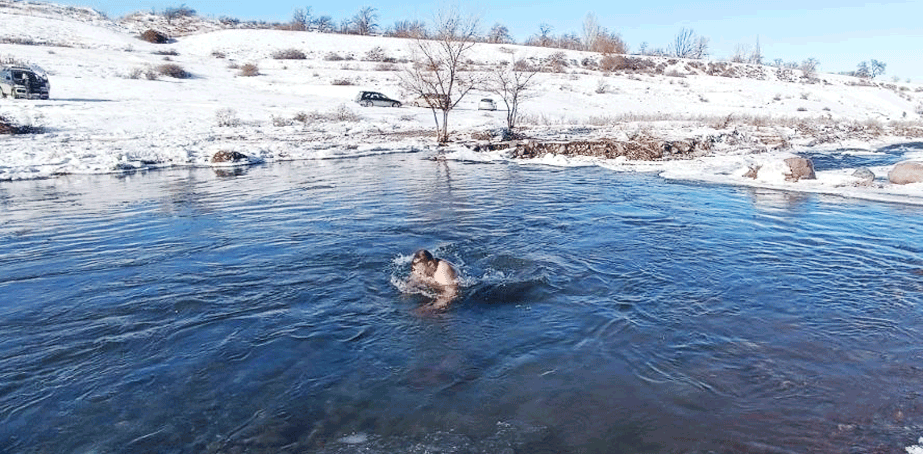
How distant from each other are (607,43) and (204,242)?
233ft

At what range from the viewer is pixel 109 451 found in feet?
12.0

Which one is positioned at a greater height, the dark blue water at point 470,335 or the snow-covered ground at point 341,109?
the snow-covered ground at point 341,109

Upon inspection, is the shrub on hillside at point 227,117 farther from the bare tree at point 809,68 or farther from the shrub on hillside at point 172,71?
the bare tree at point 809,68

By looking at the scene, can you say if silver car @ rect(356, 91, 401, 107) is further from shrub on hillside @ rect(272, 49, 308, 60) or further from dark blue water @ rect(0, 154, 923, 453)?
dark blue water @ rect(0, 154, 923, 453)

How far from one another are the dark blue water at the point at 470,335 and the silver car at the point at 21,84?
82.7 ft

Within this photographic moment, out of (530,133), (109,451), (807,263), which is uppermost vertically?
(530,133)

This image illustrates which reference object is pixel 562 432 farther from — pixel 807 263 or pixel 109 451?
pixel 807 263

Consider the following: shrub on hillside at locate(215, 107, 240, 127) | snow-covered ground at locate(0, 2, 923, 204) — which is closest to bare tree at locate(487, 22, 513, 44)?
snow-covered ground at locate(0, 2, 923, 204)

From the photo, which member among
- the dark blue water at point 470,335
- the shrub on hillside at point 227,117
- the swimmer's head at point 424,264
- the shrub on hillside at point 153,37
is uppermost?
the shrub on hillside at point 153,37

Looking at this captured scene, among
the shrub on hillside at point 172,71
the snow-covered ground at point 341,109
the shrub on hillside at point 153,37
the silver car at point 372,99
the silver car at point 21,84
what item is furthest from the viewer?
the shrub on hillside at point 153,37

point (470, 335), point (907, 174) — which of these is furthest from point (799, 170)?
point (470, 335)

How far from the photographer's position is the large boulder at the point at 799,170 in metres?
14.5

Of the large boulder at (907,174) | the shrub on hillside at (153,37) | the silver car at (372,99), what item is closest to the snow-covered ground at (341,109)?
the large boulder at (907,174)

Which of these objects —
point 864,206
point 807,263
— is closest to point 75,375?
point 807,263
